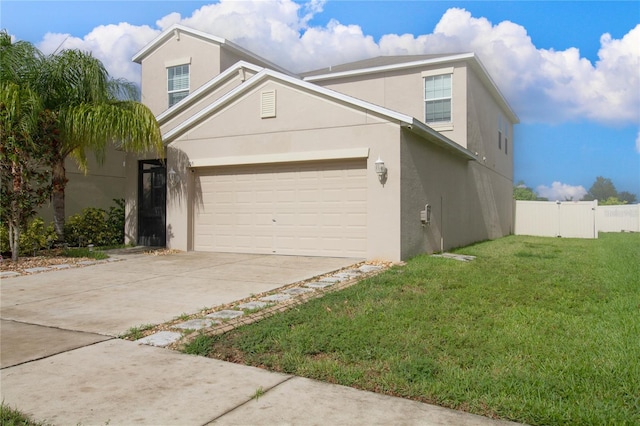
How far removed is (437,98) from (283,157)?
6546mm

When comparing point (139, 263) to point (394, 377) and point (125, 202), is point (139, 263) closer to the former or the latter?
point (125, 202)

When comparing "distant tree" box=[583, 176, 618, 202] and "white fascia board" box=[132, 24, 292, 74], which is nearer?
"white fascia board" box=[132, 24, 292, 74]

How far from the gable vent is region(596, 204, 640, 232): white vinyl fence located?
2370 centimetres

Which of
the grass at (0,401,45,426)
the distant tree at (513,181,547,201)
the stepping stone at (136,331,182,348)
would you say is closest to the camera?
the grass at (0,401,45,426)

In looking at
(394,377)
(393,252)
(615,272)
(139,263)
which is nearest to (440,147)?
(393,252)

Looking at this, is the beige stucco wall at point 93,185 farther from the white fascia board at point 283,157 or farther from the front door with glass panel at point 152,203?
the white fascia board at point 283,157

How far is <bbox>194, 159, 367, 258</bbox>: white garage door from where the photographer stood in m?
10.7

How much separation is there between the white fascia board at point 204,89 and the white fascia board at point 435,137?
5812 mm

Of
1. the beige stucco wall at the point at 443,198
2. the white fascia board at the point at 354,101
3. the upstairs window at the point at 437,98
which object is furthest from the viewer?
the upstairs window at the point at 437,98

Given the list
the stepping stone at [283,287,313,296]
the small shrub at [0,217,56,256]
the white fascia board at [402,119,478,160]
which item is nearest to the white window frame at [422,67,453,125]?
the white fascia board at [402,119,478,160]

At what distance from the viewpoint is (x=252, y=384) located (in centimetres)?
357

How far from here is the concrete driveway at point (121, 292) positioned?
4930 mm

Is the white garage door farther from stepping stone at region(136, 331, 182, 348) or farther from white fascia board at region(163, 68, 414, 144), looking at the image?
stepping stone at region(136, 331, 182, 348)

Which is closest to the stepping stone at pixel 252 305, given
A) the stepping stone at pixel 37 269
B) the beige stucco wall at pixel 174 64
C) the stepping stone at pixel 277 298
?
the stepping stone at pixel 277 298
